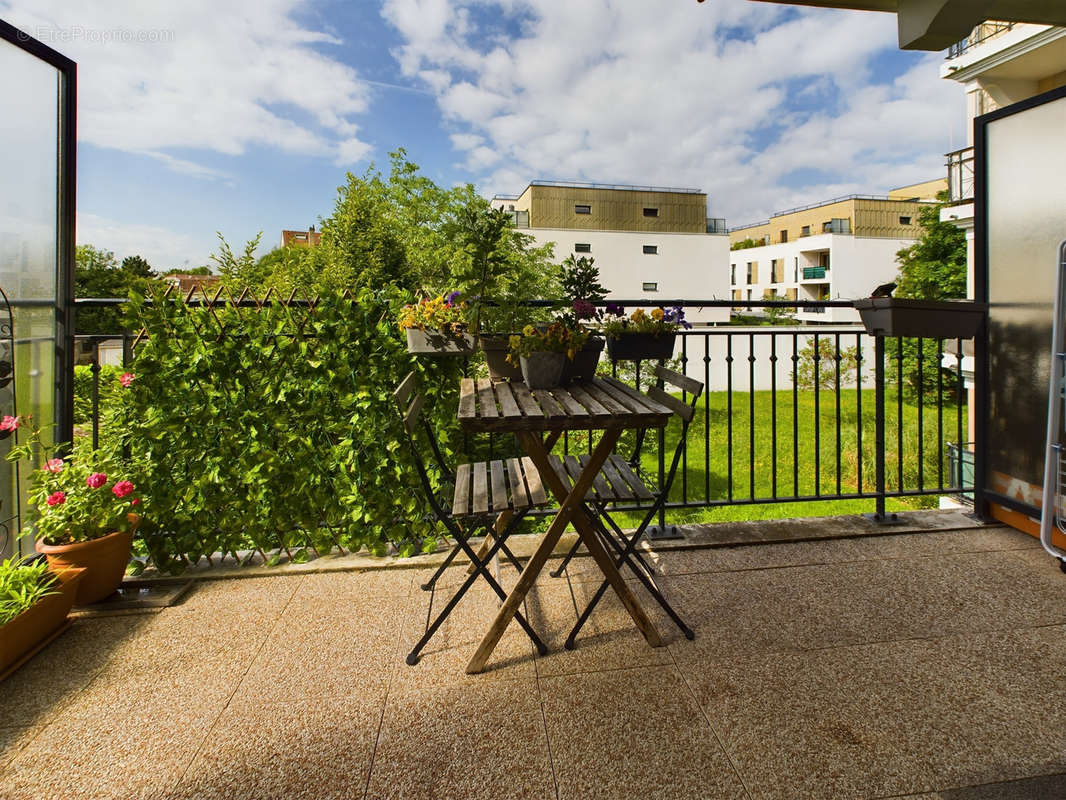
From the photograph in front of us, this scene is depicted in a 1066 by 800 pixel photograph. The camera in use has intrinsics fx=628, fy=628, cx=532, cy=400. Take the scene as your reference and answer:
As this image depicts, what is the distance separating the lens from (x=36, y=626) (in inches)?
81.3

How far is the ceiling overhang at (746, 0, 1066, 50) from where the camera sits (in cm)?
173

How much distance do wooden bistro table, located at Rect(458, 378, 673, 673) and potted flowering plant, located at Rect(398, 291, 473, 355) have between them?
0.33 m

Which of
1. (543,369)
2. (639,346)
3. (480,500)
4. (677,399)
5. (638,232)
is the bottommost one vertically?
(480,500)

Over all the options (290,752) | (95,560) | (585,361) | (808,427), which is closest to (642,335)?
(585,361)

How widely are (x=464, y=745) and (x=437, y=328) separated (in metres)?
1.44

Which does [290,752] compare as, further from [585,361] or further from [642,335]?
[642,335]

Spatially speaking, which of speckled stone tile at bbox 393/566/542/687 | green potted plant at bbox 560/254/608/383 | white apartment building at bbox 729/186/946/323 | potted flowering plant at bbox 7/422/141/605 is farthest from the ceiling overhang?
white apartment building at bbox 729/186/946/323

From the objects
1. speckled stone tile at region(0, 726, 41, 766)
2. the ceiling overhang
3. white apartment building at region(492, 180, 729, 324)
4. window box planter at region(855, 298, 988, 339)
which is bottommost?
speckled stone tile at region(0, 726, 41, 766)

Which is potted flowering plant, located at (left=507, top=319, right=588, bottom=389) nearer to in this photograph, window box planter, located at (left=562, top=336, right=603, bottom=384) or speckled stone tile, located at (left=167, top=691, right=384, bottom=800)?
window box planter, located at (left=562, top=336, right=603, bottom=384)

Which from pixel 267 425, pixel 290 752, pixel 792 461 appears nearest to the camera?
pixel 290 752

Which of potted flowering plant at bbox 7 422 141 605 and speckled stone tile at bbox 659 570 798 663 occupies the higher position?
potted flowering plant at bbox 7 422 141 605

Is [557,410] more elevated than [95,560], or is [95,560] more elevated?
[557,410]

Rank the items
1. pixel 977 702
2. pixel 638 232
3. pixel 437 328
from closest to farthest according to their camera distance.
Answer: pixel 977 702, pixel 437 328, pixel 638 232

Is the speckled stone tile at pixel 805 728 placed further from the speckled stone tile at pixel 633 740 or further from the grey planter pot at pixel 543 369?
the grey planter pot at pixel 543 369
